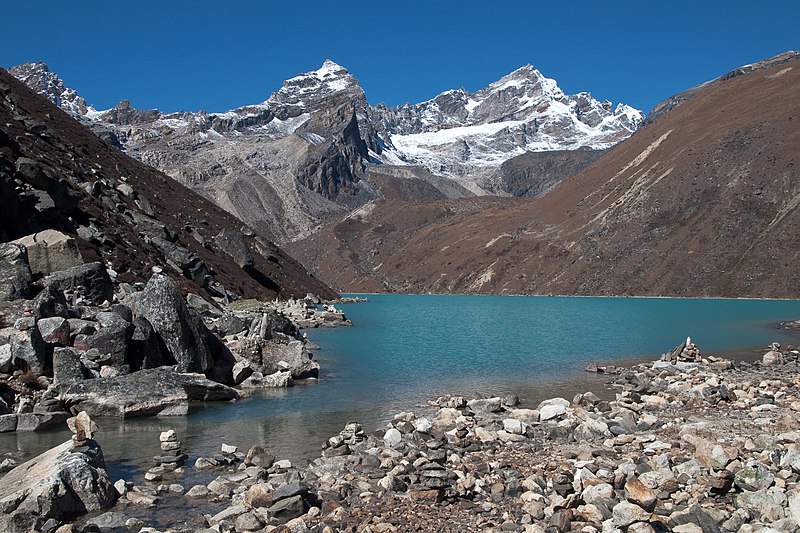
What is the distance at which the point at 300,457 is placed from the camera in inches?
658

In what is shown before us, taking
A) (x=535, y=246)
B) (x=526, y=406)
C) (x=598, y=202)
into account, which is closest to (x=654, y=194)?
(x=598, y=202)

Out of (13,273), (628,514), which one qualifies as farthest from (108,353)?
(628,514)

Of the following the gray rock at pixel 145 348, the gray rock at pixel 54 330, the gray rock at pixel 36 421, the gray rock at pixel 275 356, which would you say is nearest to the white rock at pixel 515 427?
the gray rock at pixel 36 421

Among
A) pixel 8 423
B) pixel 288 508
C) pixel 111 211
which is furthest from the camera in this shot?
pixel 111 211

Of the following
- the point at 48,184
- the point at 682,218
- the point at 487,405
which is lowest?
the point at 487,405

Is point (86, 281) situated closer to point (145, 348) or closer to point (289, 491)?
point (145, 348)

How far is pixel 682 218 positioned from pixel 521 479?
147 meters

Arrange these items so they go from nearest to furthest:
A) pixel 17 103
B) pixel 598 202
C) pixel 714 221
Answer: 1. pixel 17 103
2. pixel 714 221
3. pixel 598 202

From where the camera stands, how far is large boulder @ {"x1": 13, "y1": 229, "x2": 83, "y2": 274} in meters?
29.5

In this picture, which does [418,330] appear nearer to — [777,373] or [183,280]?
[183,280]

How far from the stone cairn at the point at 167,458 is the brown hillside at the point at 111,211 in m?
22.7

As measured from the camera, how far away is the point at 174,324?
25359mm

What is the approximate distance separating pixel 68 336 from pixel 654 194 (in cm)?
15479

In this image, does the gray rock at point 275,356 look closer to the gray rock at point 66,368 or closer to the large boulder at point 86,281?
the large boulder at point 86,281
